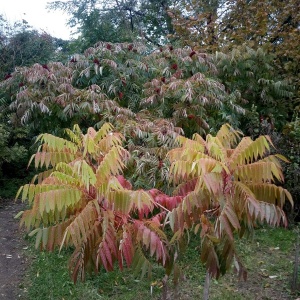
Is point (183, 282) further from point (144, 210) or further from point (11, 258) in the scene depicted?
point (11, 258)

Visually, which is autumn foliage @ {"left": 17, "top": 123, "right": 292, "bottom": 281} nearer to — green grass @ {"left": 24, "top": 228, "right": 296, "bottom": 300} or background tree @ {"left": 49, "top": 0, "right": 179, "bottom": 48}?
green grass @ {"left": 24, "top": 228, "right": 296, "bottom": 300}

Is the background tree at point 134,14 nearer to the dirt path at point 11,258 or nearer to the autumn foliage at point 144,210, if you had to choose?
the dirt path at point 11,258

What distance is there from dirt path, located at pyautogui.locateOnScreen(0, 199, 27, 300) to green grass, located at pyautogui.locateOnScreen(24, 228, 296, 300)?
13 cm

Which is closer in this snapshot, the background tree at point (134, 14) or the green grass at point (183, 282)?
the green grass at point (183, 282)

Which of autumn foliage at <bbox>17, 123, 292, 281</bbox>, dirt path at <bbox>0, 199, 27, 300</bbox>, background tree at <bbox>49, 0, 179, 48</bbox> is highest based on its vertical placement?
background tree at <bbox>49, 0, 179, 48</bbox>

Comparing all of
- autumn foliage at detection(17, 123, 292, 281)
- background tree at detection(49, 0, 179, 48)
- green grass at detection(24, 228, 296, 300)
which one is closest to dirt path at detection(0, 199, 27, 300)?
green grass at detection(24, 228, 296, 300)

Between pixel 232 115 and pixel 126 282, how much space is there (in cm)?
368

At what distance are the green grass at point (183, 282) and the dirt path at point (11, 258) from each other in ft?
0.41

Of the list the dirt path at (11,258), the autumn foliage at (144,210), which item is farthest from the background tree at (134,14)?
the autumn foliage at (144,210)

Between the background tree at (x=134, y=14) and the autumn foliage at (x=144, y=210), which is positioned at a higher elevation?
the background tree at (x=134, y=14)

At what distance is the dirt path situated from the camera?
14.5 ft

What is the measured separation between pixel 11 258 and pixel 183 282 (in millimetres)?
2431

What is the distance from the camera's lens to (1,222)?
22.1 ft

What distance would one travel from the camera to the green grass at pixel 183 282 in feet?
13.7
